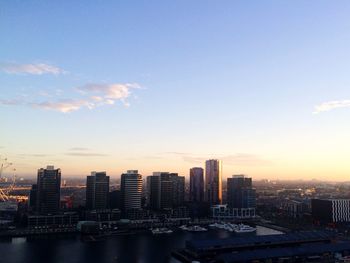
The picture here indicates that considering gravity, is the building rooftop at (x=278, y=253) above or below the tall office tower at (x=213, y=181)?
below

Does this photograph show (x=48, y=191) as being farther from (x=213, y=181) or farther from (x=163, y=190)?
(x=213, y=181)

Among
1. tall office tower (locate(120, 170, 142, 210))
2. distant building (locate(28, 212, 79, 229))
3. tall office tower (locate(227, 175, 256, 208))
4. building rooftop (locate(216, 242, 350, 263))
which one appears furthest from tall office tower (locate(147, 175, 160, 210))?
building rooftop (locate(216, 242, 350, 263))

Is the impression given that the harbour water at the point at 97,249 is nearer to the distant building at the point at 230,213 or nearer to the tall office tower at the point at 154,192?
the distant building at the point at 230,213

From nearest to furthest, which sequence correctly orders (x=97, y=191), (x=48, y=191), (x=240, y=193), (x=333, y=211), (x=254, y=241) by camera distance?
(x=254, y=241) → (x=333, y=211) → (x=48, y=191) → (x=97, y=191) → (x=240, y=193)

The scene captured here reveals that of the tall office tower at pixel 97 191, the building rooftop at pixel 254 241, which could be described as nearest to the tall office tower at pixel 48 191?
Answer: the tall office tower at pixel 97 191

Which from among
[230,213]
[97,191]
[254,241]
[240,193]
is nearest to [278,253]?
[254,241]

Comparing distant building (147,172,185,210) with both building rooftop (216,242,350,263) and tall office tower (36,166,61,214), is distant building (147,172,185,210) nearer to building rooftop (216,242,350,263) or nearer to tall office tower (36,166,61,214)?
tall office tower (36,166,61,214)

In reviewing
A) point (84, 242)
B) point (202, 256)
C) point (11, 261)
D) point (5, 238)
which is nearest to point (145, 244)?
point (84, 242)
